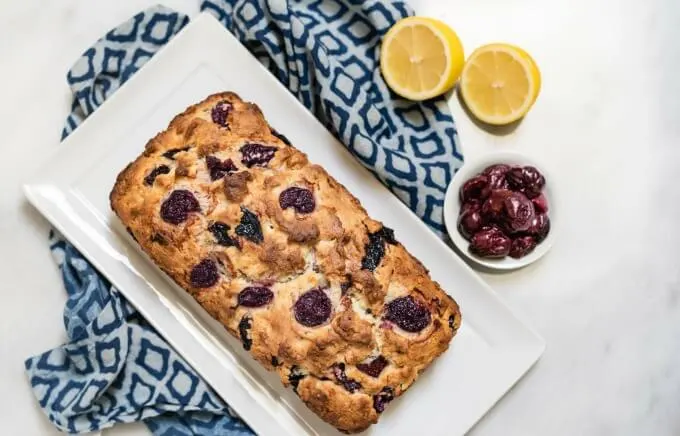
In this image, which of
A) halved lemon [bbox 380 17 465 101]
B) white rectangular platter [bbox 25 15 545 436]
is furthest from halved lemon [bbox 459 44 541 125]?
white rectangular platter [bbox 25 15 545 436]

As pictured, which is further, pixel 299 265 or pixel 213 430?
pixel 213 430

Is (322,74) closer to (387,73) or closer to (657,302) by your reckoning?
(387,73)

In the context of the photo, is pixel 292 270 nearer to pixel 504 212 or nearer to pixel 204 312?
pixel 204 312

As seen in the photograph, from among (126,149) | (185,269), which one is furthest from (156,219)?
(126,149)

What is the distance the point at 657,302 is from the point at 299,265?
125cm

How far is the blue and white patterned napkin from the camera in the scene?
291 cm

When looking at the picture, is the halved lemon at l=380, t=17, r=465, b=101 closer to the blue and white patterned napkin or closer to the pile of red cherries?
the blue and white patterned napkin

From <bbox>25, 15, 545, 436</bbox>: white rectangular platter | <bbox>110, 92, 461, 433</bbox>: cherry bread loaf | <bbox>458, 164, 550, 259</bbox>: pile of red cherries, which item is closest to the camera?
<bbox>110, 92, 461, 433</bbox>: cherry bread loaf

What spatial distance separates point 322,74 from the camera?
291 cm

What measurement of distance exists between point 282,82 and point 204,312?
80cm

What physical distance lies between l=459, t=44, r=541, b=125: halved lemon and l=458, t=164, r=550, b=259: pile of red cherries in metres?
0.18

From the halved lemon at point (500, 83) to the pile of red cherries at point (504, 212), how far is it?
0.58 feet

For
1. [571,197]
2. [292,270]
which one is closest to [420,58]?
[571,197]

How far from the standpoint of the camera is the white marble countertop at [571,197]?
3021mm
